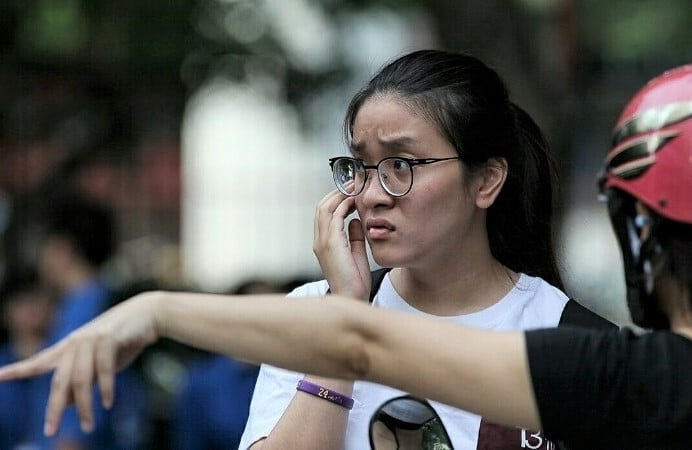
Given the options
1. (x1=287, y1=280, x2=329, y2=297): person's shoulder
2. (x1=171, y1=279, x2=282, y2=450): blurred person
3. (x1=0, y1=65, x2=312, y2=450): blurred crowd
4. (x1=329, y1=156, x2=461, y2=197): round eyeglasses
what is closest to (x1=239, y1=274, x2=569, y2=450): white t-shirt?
(x1=287, y1=280, x2=329, y2=297): person's shoulder

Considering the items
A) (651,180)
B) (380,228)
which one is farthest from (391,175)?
(651,180)

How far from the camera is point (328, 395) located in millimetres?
3088

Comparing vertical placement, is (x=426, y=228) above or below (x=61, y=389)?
above

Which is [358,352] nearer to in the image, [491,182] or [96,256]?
[491,182]

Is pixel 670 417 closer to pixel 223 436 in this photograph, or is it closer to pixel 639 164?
pixel 639 164

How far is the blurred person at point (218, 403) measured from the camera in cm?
697

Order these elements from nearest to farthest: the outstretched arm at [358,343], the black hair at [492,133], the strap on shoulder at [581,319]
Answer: the outstretched arm at [358,343] → the strap on shoulder at [581,319] → the black hair at [492,133]

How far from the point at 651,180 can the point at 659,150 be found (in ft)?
0.19

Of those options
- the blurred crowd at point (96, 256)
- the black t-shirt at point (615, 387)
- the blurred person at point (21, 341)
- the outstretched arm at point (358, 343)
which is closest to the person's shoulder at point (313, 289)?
the outstretched arm at point (358, 343)

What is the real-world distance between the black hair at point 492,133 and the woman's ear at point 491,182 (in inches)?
0.8

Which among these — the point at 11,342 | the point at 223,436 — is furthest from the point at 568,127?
the point at 11,342

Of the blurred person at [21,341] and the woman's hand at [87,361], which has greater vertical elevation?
the woman's hand at [87,361]

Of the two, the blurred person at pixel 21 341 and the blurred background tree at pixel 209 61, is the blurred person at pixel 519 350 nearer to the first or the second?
the blurred person at pixel 21 341

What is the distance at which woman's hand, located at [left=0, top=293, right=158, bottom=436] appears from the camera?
226 centimetres
